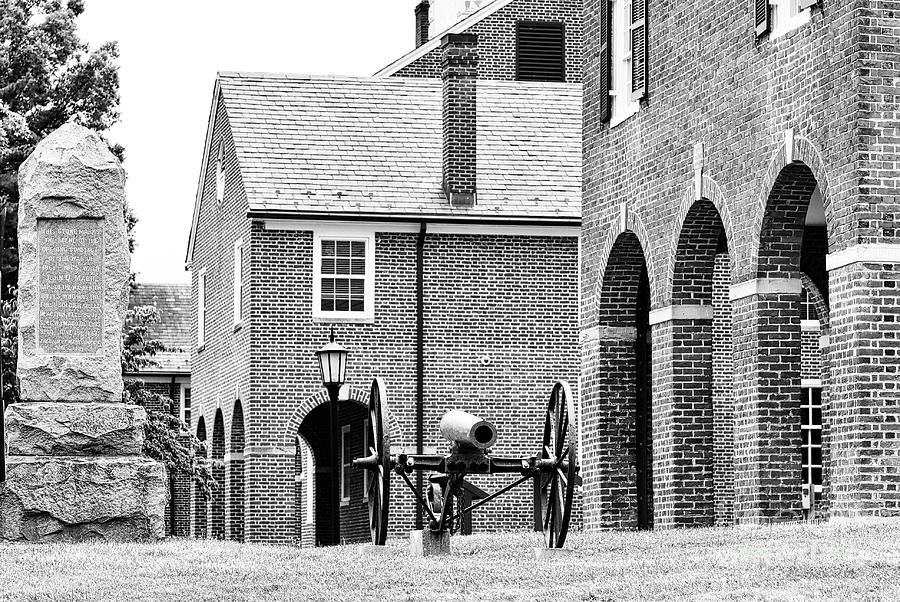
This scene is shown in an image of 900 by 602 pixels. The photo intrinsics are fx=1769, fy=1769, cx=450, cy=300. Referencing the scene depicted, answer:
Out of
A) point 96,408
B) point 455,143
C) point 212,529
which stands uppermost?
point 455,143

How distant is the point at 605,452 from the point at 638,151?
3.97 m

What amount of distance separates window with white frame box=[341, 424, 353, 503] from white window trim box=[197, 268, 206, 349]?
4539 millimetres

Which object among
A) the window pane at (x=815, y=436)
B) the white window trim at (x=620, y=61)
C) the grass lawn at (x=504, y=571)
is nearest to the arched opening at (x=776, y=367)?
the grass lawn at (x=504, y=571)

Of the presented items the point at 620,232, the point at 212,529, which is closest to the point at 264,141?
the point at 212,529

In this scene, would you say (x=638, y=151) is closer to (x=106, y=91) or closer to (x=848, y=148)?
(x=848, y=148)

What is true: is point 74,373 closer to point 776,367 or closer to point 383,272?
point 776,367

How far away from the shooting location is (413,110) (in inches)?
1452

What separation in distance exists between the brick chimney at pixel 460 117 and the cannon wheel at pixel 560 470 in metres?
18.8

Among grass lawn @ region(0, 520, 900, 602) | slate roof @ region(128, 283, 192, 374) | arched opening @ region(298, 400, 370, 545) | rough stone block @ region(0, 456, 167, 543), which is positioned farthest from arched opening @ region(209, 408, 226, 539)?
grass lawn @ region(0, 520, 900, 602)

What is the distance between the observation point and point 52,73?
32.9 m

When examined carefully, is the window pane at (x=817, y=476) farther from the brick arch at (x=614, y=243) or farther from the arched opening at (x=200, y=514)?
the arched opening at (x=200, y=514)

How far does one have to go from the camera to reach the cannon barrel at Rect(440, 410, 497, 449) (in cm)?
1521

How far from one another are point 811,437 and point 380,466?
13441 mm

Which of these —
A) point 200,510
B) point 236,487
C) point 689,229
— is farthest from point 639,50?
point 200,510
